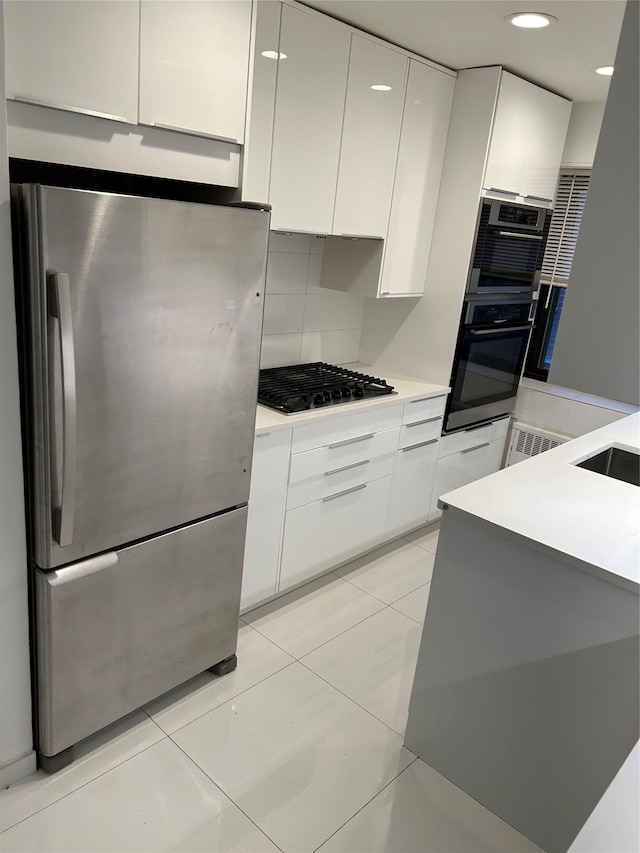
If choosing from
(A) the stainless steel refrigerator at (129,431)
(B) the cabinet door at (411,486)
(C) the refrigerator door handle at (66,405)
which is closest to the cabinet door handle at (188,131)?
(A) the stainless steel refrigerator at (129,431)

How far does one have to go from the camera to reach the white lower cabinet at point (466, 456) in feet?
11.7

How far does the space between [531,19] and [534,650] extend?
7.08 ft

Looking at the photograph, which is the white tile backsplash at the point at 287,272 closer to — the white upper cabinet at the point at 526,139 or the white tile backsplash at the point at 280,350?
the white tile backsplash at the point at 280,350

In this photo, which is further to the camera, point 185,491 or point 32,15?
point 185,491

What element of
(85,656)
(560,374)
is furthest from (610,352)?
(85,656)

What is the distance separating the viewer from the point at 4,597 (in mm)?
1716

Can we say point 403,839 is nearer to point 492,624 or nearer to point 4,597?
point 492,624

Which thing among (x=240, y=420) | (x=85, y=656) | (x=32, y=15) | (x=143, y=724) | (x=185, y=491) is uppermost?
(x=32, y=15)

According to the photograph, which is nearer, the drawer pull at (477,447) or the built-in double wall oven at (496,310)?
the built-in double wall oven at (496,310)

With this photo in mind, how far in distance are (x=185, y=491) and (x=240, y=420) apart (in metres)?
0.30

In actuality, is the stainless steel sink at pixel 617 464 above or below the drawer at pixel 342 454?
above

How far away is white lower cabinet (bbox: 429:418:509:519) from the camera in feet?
11.7

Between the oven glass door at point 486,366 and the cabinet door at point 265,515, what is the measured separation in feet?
4.17

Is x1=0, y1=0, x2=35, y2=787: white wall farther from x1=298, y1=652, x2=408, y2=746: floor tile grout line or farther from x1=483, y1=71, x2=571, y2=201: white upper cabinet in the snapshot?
x1=483, y1=71, x2=571, y2=201: white upper cabinet
